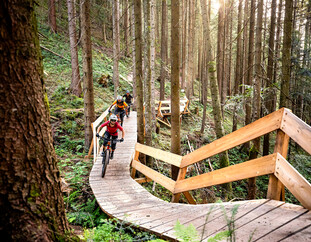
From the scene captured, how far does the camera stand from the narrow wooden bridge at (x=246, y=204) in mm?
2270

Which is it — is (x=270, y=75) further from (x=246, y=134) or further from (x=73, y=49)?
(x=246, y=134)

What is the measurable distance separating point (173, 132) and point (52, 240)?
5706mm

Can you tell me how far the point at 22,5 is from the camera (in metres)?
1.72

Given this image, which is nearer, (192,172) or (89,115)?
(89,115)

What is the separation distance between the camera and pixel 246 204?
3.02 m

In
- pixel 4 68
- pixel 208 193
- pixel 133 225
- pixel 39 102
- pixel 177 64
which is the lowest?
pixel 208 193

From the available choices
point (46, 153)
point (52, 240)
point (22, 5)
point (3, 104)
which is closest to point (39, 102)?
point (3, 104)

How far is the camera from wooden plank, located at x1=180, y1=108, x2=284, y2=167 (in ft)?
9.19

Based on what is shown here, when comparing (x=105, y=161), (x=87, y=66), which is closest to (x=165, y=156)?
(x=105, y=161)

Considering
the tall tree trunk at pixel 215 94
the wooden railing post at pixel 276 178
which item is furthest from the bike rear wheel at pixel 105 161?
the tall tree trunk at pixel 215 94

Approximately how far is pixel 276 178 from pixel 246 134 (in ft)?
2.42

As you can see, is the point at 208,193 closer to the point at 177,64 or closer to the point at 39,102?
the point at 177,64

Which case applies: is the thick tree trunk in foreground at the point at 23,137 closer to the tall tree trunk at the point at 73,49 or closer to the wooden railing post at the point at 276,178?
the wooden railing post at the point at 276,178

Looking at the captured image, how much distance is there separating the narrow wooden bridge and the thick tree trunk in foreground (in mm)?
1449
